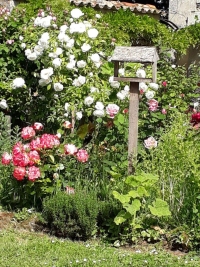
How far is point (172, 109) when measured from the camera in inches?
235

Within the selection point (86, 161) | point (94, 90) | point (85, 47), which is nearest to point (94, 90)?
point (94, 90)

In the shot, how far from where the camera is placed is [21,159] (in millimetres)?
4520

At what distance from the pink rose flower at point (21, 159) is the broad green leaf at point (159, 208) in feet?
3.80

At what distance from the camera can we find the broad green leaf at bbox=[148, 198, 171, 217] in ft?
13.6

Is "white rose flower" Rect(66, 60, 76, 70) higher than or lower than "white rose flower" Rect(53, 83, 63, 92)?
higher

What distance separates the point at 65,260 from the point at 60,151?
1181mm

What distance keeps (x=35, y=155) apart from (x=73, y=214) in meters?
0.64

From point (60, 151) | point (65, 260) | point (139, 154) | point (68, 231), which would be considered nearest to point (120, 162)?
point (139, 154)

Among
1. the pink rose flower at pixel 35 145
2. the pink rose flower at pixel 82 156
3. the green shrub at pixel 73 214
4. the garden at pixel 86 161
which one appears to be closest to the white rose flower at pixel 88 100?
the garden at pixel 86 161

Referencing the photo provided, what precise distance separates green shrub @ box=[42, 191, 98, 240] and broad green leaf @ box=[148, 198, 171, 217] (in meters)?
0.49

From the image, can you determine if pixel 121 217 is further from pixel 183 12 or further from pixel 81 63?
pixel 183 12

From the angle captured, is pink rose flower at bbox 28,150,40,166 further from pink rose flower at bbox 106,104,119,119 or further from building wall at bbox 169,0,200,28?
building wall at bbox 169,0,200,28

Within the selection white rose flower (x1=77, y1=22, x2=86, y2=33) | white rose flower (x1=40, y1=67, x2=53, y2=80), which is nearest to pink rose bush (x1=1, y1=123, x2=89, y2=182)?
white rose flower (x1=40, y1=67, x2=53, y2=80)

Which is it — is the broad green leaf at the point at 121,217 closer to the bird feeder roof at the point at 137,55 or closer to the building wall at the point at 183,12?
the bird feeder roof at the point at 137,55
